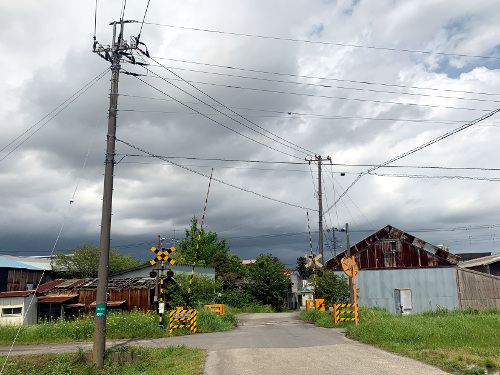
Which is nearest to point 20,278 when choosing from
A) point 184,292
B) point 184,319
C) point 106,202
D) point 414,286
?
point 184,292

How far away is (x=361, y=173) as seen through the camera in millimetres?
23344

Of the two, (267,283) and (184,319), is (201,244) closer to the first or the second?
(267,283)

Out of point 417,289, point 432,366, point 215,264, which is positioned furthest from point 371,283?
point 215,264

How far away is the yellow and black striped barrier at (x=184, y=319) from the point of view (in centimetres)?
2170

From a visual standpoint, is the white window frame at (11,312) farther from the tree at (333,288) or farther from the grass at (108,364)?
the tree at (333,288)

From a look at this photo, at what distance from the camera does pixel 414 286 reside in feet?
109

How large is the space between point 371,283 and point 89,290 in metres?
21.2

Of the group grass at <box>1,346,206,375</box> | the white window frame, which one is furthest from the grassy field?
the white window frame

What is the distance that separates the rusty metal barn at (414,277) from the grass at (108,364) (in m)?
21.1

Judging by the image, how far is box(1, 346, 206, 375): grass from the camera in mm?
12801

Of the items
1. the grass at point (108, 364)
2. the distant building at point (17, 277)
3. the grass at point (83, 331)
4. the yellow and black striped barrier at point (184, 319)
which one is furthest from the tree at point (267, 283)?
the grass at point (108, 364)

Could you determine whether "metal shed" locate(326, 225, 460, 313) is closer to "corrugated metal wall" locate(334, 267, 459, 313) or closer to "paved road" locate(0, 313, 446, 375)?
"corrugated metal wall" locate(334, 267, 459, 313)

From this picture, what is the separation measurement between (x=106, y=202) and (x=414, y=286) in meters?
26.1

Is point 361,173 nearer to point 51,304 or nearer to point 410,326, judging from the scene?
point 410,326
